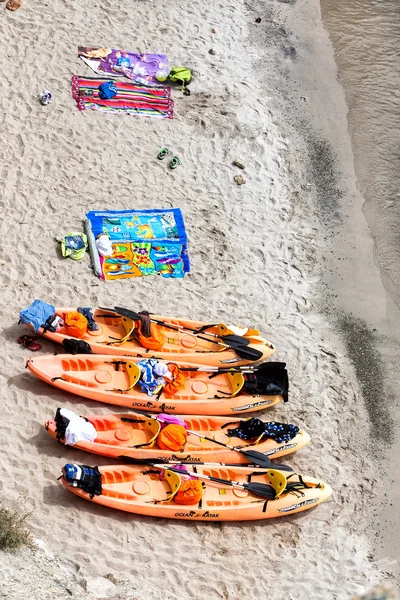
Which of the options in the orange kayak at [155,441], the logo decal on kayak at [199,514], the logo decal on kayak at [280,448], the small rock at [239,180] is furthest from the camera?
the small rock at [239,180]

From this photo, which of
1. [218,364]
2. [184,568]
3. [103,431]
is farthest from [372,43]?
[184,568]

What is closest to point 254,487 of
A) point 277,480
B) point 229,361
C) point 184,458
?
point 277,480

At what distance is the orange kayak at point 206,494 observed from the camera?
9078 millimetres

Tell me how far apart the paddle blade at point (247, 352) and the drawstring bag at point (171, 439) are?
1.74 metres

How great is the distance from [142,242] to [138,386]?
9.41 ft

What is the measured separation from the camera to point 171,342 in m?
11.0

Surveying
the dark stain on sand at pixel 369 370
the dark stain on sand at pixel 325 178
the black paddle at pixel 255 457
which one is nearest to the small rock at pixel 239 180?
the dark stain on sand at pixel 325 178

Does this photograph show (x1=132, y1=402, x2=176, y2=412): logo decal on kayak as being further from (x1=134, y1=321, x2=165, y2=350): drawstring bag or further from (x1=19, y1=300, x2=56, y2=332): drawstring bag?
(x1=19, y1=300, x2=56, y2=332): drawstring bag

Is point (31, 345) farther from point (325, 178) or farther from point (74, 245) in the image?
point (325, 178)

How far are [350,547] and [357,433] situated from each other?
186 centimetres

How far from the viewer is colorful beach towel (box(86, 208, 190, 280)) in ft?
39.0

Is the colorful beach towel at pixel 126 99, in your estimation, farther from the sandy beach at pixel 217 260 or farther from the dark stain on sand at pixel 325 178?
the dark stain on sand at pixel 325 178

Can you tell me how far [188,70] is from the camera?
15.0 meters

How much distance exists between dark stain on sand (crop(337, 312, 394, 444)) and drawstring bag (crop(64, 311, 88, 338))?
4385 millimetres
